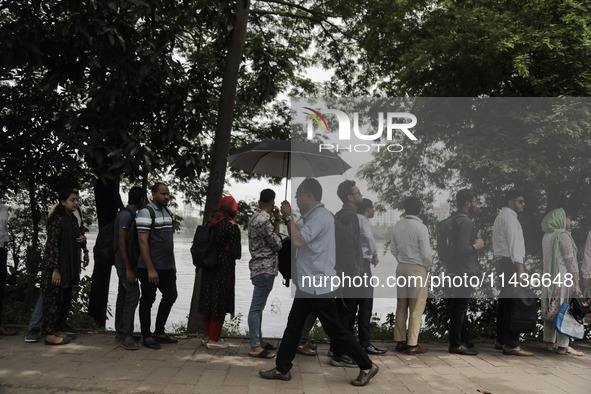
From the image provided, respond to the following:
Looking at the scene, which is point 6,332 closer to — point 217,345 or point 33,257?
point 217,345

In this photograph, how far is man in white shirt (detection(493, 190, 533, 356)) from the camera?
6.99 metres

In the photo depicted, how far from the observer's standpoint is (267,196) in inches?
243

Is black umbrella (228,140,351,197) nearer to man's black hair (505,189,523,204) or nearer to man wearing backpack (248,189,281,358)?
man wearing backpack (248,189,281,358)

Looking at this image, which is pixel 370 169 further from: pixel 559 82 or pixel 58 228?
pixel 58 228

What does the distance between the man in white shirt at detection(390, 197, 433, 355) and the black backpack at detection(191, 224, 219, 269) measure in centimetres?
231

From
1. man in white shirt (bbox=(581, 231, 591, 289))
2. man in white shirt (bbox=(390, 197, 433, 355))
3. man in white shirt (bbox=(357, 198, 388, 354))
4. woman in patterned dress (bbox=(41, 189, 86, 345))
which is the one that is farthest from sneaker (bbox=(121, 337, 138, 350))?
man in white shirt (bbox=(581, 231, 591, 289))

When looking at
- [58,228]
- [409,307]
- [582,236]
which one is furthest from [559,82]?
[58,228]

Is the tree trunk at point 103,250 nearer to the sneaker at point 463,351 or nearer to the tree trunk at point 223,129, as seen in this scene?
the tree trunk at point 223,129

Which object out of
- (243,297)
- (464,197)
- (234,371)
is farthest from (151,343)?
(243,297)

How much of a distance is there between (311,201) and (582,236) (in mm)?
5037

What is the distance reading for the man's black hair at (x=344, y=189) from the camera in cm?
636

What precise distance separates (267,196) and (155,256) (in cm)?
156

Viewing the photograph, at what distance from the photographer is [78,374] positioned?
5.35 metres

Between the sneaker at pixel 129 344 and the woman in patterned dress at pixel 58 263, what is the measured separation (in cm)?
75
